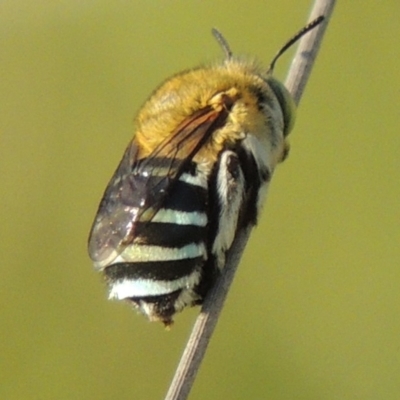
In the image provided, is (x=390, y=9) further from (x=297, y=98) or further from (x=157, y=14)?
(x=297, y=98)

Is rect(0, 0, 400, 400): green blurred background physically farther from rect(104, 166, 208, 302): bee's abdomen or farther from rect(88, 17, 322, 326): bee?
rect(104, 166, 208, 302): bee's abdomen

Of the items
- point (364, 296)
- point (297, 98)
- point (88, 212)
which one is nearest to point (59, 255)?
point (88, 212)

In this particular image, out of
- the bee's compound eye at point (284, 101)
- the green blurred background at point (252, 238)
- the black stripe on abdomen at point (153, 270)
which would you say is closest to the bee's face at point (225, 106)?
the bee's compound eye at point (284, 101)

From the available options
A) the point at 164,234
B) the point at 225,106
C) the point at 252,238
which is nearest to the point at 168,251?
the point at 164,234

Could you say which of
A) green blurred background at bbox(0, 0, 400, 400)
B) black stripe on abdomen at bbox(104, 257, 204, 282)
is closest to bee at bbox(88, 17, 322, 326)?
black stripe on abdomen at bbox(104, 257, 204, 282)

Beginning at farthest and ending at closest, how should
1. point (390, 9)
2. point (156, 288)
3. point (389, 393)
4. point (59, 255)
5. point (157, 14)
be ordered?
point (157, 14) → point (390, 9) → point (59, 255) → point (389, 393) → point (156, 288)

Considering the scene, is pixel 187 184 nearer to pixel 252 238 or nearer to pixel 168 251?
pixel 168 251

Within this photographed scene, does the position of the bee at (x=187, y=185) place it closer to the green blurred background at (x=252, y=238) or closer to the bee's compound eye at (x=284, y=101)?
the bee's compound eye at (x=284, y=101)
